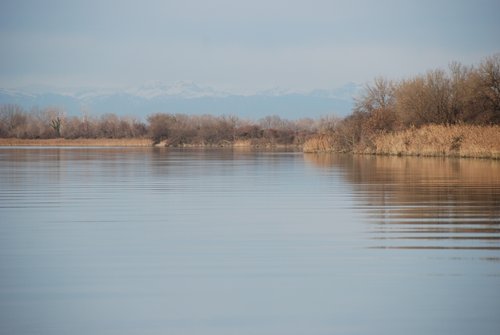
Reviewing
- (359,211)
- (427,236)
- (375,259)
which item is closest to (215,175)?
(359,211)

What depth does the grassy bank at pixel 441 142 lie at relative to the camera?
114ft

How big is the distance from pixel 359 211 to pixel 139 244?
484 cm

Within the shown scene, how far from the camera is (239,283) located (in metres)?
6.90

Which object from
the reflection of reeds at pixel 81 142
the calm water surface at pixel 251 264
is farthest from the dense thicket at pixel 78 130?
the calm water surface at pixel 251 264

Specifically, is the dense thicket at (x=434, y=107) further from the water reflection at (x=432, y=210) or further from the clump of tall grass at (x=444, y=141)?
the water reflection at (x=432, y=210)

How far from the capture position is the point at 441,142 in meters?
38.9

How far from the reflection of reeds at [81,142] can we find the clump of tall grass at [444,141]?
42.2m

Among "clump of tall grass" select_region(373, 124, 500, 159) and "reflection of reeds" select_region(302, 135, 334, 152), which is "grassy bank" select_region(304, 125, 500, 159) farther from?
"reflection of reeds" select_region(302, 135, 334, 152)

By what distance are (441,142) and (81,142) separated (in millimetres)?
57184

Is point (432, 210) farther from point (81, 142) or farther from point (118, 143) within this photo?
point (81, 142)

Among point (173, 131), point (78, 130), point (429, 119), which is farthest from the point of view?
point (78, 130)

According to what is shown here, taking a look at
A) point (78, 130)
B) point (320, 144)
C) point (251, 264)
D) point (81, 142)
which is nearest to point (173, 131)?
point (81, 142)

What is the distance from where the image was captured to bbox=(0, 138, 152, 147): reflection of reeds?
83625mm

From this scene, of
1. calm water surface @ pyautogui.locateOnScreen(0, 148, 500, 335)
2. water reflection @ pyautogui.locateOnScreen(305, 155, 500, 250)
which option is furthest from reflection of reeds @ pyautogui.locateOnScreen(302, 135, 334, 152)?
calm water surface @ pyautogui.locateOnScreen(0, 148, 500, 335)
